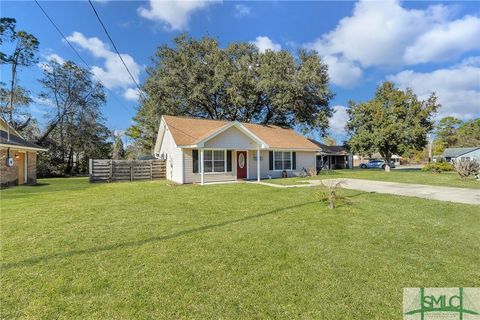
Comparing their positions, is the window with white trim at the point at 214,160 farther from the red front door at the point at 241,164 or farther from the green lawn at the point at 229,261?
the green lawn at the point at 229,261

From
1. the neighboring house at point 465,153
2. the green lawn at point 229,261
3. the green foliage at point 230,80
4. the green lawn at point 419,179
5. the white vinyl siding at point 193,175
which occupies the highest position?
the green foliage at point 230,80

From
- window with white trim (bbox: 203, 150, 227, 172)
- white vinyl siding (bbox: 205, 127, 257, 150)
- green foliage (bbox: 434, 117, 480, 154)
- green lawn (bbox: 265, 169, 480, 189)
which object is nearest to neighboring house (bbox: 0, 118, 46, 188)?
window with white trim (bbox: 203, 150, 227, 172)

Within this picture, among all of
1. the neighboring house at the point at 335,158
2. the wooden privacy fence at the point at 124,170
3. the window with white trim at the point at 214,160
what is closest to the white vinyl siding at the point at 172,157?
the wooden privacy fence at the point at 124,170

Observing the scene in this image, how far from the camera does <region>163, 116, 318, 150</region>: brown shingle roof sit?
15141mm

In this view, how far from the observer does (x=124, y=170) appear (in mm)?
16203

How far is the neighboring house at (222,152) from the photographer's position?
1441 cm

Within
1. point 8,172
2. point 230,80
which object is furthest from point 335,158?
point 8,172

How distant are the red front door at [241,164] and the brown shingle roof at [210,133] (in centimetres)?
206

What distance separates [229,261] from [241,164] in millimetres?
12738

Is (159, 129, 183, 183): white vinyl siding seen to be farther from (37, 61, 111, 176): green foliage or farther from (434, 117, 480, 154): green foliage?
(434, 117, 480, 154): green foliage

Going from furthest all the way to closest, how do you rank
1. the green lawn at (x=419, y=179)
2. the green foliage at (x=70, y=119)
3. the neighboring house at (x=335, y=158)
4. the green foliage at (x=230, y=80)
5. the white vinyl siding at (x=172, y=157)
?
the neighboring house at (x=335, y=158), the green foliage at (x=70, y=119), the green foliage at (x=230, y=80), the white vinyl siding at (x=172, y=157), the green lawn at (x=419, y=179)

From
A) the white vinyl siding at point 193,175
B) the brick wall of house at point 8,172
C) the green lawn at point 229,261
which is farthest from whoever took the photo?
the white vinyl siding at point 193,175

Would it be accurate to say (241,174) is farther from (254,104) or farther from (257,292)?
(257,292)

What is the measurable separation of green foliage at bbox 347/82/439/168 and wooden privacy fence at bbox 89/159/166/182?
68.6ft
